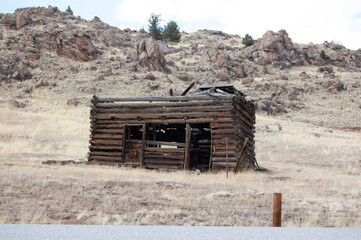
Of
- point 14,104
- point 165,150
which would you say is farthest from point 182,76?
point 165,150

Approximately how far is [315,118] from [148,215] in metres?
40.0

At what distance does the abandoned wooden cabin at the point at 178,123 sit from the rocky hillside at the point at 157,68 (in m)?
22.7

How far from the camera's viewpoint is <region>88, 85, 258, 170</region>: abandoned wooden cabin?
1614cm

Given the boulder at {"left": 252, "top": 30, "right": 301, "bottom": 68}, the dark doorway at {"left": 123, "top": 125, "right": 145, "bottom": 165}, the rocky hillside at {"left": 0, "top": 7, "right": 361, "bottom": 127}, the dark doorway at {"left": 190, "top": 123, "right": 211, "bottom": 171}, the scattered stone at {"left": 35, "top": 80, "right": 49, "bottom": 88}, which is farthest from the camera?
the boulder at {"left": 252, "top": 30, "right": 301, "bottom": 68}

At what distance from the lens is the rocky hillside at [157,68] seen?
148ft

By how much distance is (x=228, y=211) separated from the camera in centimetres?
860

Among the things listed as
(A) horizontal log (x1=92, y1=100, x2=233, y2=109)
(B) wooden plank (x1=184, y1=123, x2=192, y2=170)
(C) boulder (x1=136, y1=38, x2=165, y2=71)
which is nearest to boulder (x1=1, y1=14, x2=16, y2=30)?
(C) boulder (x1=136, y1=38, x2=165, y2=71)

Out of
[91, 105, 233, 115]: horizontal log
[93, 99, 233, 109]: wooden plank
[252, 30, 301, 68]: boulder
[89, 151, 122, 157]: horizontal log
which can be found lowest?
[89, 151, 122, 157]: horizontal log

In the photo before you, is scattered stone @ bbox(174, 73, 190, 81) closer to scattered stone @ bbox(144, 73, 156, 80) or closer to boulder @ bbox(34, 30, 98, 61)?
scattered stone @ bbox(144, 73, 156, 80)

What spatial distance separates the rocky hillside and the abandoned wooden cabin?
74.4 ft

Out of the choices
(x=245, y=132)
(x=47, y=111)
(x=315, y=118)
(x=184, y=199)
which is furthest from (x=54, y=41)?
(x=184, y=199)

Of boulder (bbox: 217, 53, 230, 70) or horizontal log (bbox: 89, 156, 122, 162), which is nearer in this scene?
horizontal log (bbox: 89, 156, 122, 162)

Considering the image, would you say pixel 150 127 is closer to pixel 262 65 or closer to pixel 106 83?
pixel 106 83

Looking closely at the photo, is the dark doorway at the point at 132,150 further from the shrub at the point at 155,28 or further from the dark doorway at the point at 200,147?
the shrub at the point at 155,28
